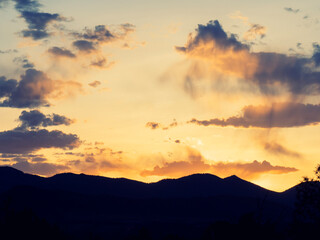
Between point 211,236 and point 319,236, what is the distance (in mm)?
29578

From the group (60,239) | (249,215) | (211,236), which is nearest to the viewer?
(211,236)

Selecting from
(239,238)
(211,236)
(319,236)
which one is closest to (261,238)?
(239,238)

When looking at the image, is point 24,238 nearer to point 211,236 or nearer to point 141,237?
point 141,237

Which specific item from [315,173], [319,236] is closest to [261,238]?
[319,236]

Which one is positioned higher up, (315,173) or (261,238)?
(315,173)

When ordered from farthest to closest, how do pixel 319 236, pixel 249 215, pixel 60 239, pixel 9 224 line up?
1. pixel 60 239
2. pixel 9 224
3. pixel 319 236
4. pixel 249 215

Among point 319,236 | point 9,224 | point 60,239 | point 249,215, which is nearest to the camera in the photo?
point 249,215

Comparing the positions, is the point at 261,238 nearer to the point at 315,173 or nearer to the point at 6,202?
the point at 315,173

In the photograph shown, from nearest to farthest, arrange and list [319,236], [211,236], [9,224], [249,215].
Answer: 1. [211,236]
2. [249,215]
3. [319,236]
4. [9,224]

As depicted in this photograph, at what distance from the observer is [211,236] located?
201 ft

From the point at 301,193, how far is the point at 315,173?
5.04 meters

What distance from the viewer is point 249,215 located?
6600 cm

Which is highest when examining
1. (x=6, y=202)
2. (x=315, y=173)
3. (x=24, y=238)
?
(x=315, y=173)

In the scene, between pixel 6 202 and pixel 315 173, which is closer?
pixel 6 202
